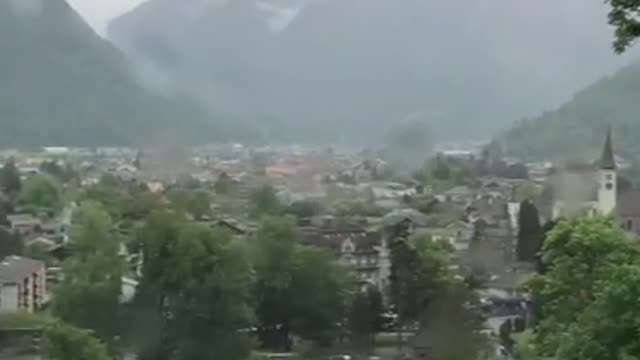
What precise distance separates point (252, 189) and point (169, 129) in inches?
255

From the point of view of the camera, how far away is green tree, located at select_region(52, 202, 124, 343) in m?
14.2

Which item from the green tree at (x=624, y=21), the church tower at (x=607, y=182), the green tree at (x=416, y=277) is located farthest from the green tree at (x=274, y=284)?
the green tree at (x=624, y=21)

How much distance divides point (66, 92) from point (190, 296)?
32.4 meters

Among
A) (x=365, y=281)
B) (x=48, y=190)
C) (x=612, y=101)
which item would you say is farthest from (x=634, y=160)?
(x=365, y=281)

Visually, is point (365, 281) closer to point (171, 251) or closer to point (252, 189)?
point (171, 251)

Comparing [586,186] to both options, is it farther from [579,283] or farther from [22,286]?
[579,283]

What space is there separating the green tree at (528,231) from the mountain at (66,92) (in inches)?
853

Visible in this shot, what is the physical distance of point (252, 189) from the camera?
29344mm

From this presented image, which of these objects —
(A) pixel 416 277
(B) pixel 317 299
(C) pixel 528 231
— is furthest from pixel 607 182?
(B) pixel 317 299

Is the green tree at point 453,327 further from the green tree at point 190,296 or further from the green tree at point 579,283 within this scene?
the green tree at point 579,283

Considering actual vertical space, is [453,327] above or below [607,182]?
below

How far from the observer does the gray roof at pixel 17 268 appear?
59.5ft

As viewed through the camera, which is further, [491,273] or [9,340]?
[491,273]

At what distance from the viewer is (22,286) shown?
715 inches
